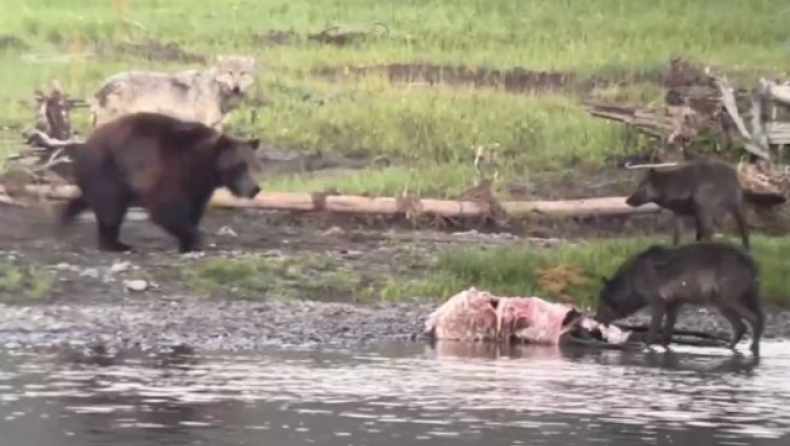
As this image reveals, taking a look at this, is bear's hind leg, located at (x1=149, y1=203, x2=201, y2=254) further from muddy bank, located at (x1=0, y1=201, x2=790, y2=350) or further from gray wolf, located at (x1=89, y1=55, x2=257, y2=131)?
gray wolf, located at (x1=89, y1=55, x2=257, y2=131)

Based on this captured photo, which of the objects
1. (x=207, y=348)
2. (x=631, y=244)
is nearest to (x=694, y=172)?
(x=631, y=244)

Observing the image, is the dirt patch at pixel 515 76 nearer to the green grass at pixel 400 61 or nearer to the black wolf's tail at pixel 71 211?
the green grass at pixel 400 61

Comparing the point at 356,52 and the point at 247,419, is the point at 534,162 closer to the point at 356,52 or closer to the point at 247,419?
the point at 356,52

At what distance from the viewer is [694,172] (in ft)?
48.2

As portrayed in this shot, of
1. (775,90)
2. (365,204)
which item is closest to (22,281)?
(365,204)

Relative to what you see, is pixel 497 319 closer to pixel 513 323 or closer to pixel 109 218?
pixel 513 323

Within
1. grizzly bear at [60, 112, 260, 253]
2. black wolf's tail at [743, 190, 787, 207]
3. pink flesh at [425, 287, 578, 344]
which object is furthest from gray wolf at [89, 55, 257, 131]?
black wolf's tail at [743, 190, 787, 207]

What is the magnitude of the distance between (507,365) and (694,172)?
4.07m

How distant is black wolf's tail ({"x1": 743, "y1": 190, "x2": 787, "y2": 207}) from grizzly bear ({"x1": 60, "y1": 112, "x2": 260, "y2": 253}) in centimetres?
397

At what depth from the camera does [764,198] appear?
1523cm

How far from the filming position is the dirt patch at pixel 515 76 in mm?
14953

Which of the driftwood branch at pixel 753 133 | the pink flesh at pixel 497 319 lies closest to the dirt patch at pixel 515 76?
the driftwood branch at pixel 753 133

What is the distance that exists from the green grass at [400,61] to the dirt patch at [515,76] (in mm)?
51

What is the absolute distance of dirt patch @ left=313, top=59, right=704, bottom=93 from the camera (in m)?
15.0
